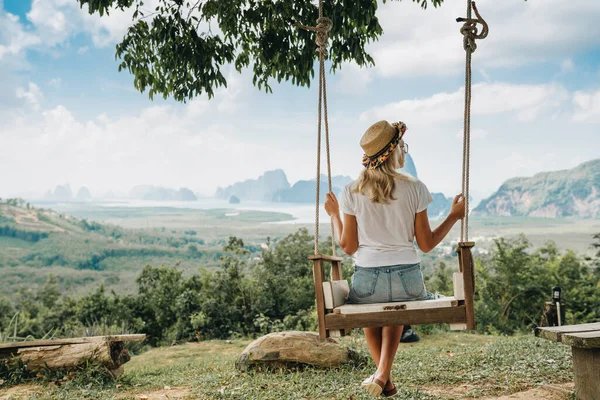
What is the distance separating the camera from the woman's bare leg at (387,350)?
299 cm

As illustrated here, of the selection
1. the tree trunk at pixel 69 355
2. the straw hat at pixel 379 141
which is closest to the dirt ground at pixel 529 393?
the straw hat at pixel 379 141

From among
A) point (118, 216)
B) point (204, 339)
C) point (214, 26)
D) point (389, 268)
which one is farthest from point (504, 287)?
point (118, 216)

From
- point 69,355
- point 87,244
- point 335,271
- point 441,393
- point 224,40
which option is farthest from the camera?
point 87,244

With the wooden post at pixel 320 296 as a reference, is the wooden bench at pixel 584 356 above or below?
below

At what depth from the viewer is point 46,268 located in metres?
19.8

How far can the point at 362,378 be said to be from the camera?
4312 mm

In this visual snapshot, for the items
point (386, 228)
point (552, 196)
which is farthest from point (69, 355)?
point (552, 196)

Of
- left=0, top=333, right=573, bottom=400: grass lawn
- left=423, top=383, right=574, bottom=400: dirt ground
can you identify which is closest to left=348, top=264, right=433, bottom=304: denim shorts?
left=0, top=333, right=573, bottom=400: grass lawn

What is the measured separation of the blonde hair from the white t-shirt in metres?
0.03

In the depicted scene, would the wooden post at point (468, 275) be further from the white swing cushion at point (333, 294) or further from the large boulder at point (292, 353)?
the large boulder at point (292, 353)

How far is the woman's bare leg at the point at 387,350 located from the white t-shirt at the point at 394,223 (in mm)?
381

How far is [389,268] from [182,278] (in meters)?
7.28

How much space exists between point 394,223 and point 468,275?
1.43 ft

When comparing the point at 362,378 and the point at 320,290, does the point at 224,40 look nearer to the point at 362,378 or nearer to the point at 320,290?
the point at 362,378
